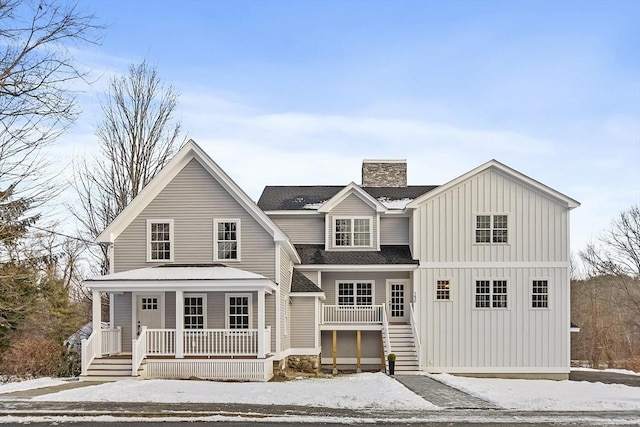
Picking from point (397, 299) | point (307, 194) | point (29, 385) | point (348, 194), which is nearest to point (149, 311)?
point (29, 385)

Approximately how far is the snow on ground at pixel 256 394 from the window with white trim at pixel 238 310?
4.91 meters

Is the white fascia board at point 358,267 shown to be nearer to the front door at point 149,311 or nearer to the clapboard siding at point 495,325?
the clapboard siding at point 495,325

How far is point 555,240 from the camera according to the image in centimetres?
2908

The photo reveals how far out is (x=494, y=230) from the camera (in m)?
29.2

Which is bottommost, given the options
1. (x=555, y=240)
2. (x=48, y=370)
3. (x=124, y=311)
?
(x=48, y=370)

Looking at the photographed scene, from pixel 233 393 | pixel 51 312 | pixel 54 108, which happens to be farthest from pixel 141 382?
pixel 51 312

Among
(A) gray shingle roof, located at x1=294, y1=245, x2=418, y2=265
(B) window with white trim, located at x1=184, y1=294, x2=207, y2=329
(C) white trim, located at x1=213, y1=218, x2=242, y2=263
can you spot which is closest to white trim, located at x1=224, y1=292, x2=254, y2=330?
(B) window with white trim, located at x1=184, y1=294, x2=207, y2=329

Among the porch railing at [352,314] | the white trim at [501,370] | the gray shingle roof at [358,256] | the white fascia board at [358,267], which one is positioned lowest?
the white trim at [501,370]

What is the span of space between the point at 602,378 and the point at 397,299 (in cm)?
839

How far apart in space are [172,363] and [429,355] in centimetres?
1069

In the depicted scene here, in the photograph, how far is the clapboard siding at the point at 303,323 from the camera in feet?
93.1

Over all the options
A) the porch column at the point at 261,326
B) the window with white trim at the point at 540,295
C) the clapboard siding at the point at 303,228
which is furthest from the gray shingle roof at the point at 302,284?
the window with white trim at the point at 540,295

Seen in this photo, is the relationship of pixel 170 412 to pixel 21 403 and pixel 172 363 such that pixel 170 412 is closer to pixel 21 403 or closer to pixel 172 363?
pixel 21 403

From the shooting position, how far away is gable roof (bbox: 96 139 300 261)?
2492cm
